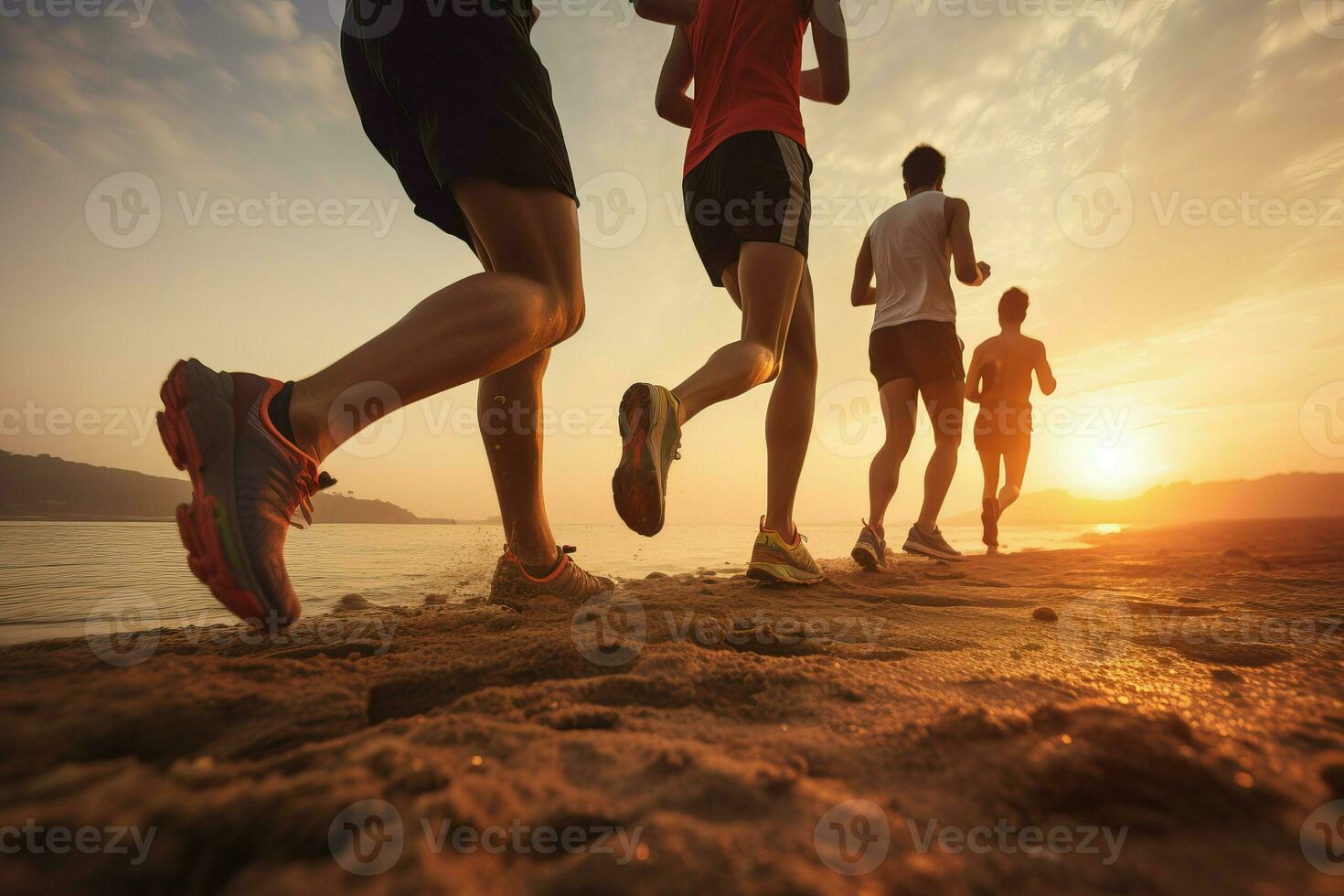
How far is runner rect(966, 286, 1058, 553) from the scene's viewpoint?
537 cm

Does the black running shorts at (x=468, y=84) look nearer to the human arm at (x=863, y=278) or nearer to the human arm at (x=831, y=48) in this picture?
the human arm at (x=831, y=48)

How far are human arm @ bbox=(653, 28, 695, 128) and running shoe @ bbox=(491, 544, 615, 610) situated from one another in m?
2.17

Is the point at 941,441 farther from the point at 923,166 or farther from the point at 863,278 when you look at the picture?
the point at 923,166

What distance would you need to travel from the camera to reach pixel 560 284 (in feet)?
4.74

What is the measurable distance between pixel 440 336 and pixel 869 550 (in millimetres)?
2594

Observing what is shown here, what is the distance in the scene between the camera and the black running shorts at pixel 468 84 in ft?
4.36

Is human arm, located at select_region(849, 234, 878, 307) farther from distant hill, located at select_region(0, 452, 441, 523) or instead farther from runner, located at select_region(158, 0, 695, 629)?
distant hill, located at select_region(0, 452, 441, 523)

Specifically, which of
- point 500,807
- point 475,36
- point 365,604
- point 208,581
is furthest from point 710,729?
point 365,604

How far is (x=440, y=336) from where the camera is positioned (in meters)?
1.15

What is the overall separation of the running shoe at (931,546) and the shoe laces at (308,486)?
3655mm

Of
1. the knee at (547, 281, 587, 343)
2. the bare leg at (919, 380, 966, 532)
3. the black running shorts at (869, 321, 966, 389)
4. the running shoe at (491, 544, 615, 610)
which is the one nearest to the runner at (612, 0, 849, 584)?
the knee at (547, 281, 587, 343)

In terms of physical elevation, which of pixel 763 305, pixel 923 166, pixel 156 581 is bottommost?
pixel 156 581

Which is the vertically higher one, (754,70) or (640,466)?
(754,70)

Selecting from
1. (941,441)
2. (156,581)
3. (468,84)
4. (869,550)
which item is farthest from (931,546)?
(156,581)
